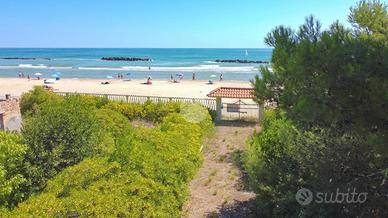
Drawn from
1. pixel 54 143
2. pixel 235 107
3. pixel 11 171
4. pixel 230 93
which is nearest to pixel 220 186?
pixel 54 143

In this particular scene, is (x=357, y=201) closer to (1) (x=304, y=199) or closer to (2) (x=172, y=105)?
(1) (x=304, y=199)

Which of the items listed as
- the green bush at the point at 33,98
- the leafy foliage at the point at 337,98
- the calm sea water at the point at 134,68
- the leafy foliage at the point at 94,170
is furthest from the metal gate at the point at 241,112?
the leafy foliage at the point at 337,98

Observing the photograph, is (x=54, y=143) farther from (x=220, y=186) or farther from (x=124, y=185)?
(x=220, y=186)

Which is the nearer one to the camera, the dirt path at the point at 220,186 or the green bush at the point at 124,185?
the green bush at the point at 124,185

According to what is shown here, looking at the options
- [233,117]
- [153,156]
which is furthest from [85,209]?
[233,117]

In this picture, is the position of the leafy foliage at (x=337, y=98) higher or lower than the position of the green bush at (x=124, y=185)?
higher

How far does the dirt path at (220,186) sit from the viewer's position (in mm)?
9383

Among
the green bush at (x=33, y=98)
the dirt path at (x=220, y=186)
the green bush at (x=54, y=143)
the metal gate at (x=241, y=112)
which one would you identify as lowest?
the dirt path at (x=220, y=186)

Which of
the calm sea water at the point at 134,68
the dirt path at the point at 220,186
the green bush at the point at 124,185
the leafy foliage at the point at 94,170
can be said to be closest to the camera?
the green bush at the point at 124,185

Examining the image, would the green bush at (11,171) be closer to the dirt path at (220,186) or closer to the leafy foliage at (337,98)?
the dirt path at (220,186)

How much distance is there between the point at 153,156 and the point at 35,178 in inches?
92.7

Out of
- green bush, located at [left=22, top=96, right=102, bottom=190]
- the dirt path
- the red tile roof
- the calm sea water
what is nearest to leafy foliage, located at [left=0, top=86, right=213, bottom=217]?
green bush, located at [left=22, top=96, right=102, bottom=190]

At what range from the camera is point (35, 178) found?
7629mm

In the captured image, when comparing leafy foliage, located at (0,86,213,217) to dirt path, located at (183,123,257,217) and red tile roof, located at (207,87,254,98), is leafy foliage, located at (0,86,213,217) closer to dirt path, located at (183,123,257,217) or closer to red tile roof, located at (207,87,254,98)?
dirt path, located at (183,123,257,217)
